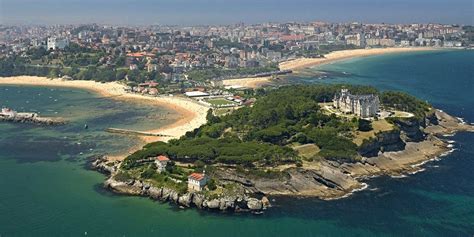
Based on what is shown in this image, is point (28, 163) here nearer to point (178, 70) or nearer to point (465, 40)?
point (178, 70)

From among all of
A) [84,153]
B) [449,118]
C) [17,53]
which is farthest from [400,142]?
[17,53]

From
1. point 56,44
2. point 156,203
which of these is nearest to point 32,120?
point 156,203

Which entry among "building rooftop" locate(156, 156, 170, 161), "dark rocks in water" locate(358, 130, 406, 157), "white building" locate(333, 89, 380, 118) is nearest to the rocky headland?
"dark rocks in water" locate(358, 130, 406, 157)

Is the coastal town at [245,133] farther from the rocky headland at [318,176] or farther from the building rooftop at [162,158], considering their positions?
the building rooftop at [162,158]

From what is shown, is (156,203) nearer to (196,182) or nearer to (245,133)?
(196,182)

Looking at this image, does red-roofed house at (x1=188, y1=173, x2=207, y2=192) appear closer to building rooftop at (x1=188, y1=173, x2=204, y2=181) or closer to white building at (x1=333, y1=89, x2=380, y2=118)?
building rooftop at (x1=188, y1=173, x2=204, y2=181)
